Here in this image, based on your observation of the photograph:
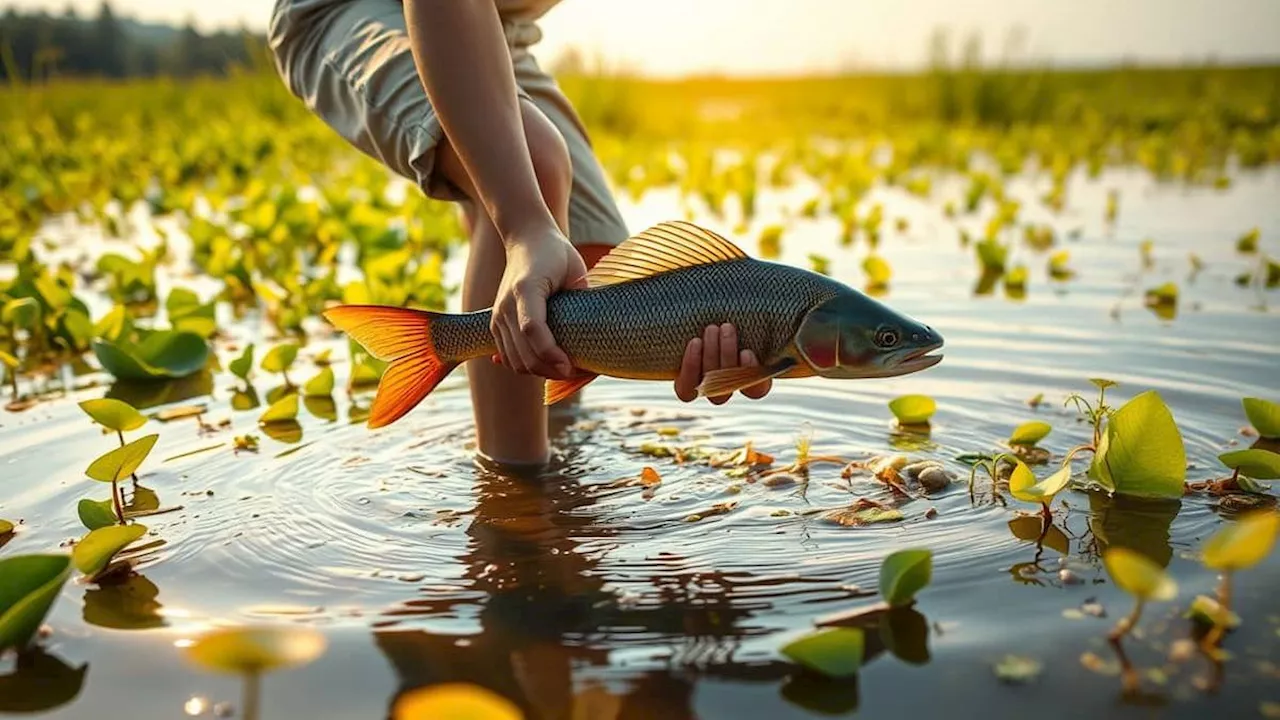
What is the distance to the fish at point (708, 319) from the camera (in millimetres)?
2779

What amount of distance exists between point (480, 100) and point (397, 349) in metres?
0.61

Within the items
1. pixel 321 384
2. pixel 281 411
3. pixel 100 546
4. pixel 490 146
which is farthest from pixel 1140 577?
pixel 321 384

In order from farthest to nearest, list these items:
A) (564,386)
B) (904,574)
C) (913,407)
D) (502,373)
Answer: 1. (913,407)
2. (502,373)
3. (564,386)
4. (904,574)

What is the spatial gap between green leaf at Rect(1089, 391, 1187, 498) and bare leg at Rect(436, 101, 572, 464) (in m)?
1.42

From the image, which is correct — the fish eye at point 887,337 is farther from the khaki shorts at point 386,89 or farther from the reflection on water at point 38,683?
the reflection on water at point 38,683

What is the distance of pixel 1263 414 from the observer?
3381mm

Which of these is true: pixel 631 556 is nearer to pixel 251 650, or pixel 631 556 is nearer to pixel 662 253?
pixel 662 253

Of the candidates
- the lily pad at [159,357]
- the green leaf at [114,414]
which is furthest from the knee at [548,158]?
the lily pad at [159,357]

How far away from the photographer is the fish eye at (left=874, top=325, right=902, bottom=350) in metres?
2.78

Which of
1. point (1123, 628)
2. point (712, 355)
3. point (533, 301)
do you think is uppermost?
point (533, 301)

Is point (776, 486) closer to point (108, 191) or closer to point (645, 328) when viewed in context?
point (645, 328)

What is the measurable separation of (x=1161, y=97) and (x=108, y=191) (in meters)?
13.0

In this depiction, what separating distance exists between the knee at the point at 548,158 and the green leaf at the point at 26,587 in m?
1.56

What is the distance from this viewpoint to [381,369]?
4.18m
